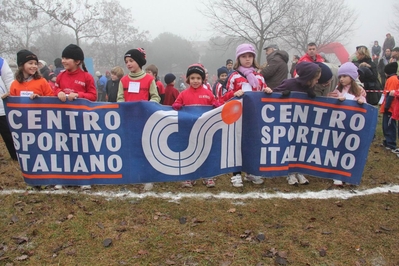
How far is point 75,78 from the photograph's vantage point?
5074mm

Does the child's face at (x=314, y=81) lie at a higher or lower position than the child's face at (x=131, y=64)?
lower

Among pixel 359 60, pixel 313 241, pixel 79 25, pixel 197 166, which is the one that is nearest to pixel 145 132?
pixel 197 166

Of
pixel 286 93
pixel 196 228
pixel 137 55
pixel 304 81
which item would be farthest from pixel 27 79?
pixel 304 81

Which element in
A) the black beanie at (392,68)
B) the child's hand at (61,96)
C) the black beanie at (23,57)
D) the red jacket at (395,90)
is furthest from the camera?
the black beanie at (392,68)

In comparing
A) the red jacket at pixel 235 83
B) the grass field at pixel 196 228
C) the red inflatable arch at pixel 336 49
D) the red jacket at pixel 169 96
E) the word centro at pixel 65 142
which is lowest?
the grass field at pixel 196 228

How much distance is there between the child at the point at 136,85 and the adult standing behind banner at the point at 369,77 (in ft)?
16.9

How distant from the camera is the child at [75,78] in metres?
4.92

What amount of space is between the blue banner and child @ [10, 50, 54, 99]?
0.69 m

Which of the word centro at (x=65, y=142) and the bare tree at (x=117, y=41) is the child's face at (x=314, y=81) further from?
the bare tree at (x=117, y=41)

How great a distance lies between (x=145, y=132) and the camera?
479cm

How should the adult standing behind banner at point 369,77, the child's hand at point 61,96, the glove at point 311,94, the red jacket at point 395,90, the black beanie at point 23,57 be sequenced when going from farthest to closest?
the adult standing behind banner at point 369,77 < the red jacket at point 395,90 < the black beanie at point 23,57 < the glove at point 311,94 < the child's hand at point 61,96

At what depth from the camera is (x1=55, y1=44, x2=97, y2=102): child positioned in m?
4.92

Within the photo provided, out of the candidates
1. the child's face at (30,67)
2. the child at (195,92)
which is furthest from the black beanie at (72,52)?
the child at (195,92)

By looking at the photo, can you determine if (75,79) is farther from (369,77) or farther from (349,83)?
(369,77)
